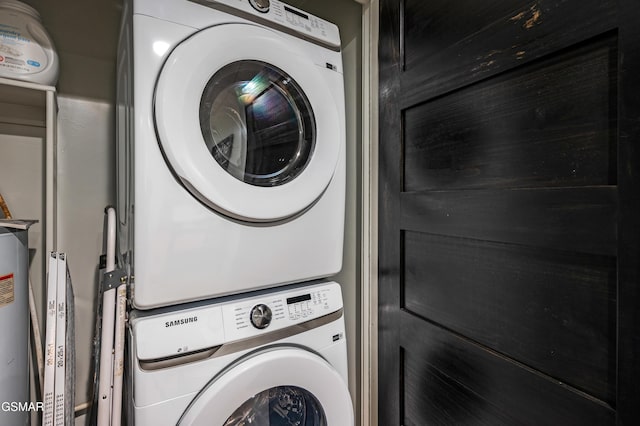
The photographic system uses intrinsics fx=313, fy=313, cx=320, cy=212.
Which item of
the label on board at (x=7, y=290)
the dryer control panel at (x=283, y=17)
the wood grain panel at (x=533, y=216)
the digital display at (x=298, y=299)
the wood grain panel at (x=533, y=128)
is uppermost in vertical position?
the dryer control panel at (x=283, y=17)

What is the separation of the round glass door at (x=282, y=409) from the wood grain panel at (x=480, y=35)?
108 cm

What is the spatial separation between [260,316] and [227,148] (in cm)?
52

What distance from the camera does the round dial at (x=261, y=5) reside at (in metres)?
0.98

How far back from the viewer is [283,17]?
1.04 metres

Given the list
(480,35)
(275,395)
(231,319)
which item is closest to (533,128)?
(480,35)

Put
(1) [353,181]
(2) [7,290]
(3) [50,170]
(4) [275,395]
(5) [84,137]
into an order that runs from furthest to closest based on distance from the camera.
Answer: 1. (1) [353,181]
2. (5) [84,137]
3. (4) [275,395]
4. (3) [50,170]
5. (2) [7,290]

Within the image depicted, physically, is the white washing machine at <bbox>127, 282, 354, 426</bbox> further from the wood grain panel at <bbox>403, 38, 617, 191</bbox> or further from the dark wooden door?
the wood grain panel at <bbox>403, 38, 617, 191</bbox>

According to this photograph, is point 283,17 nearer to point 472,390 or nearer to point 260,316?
point 260,316

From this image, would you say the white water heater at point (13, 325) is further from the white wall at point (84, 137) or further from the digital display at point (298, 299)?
the digital display at point (298, 299)

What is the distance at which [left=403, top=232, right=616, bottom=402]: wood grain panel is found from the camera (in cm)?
64

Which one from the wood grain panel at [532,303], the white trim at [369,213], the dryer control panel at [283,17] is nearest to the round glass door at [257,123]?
the dryer control panel at [283,17]

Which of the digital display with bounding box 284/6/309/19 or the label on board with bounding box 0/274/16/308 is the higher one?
the digital display with bounding box 284/6/309/19

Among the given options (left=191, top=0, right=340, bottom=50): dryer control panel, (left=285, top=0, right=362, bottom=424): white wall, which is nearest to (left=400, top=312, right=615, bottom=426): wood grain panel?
(left=285, top=0, right=362, bottom=424): white wall

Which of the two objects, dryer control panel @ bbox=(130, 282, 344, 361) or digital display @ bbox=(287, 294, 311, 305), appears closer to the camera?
dryer control panel @ bbox=(130, 282, 344, 361)
